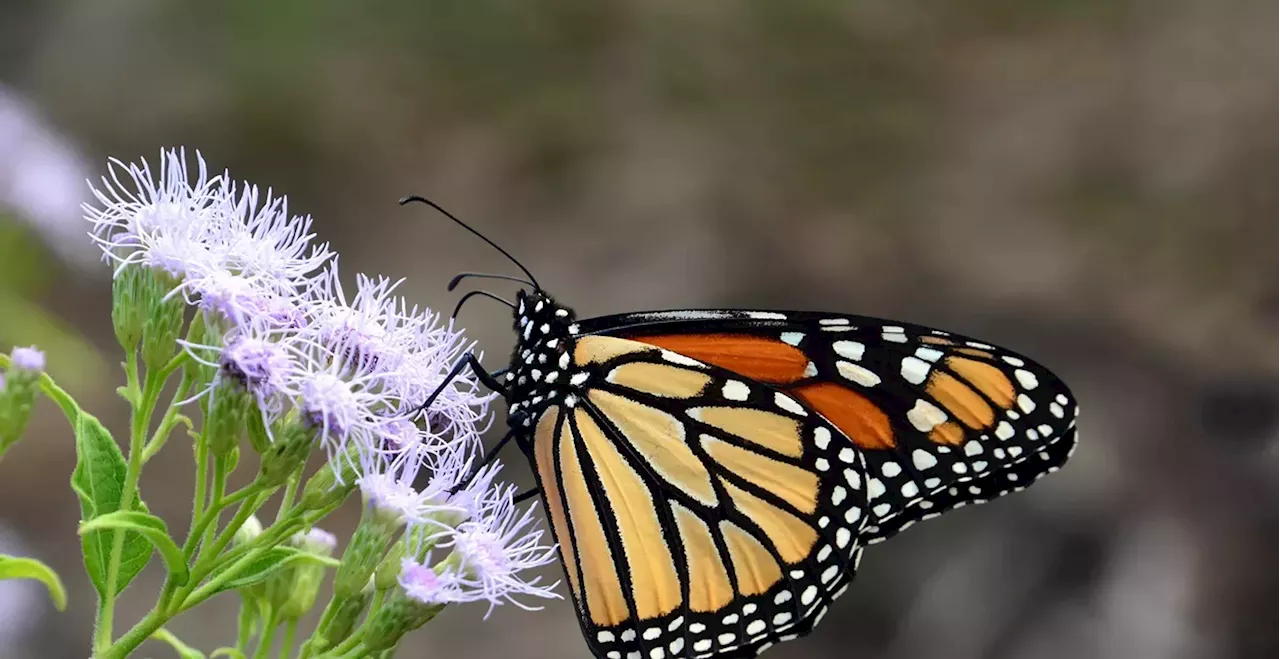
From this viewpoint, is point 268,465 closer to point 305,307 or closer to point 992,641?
point 305,307

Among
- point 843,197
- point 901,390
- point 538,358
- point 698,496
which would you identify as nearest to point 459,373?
point 538,358

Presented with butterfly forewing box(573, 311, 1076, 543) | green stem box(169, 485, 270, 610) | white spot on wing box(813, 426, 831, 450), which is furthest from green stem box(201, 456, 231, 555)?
white spot on wing box(813, 426, 831, 450)

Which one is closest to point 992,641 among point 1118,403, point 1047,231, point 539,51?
point 1118,403

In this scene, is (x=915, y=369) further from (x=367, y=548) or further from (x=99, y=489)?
(x=99, y=489)

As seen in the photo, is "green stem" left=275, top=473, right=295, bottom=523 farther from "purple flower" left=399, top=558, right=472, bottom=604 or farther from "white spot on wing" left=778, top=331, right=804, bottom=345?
"white spot on wing" left=778, top=331, right=804, bottom=345

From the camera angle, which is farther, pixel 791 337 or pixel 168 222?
pixel 791 337

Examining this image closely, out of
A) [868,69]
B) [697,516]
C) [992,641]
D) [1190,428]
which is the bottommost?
[697,516]
